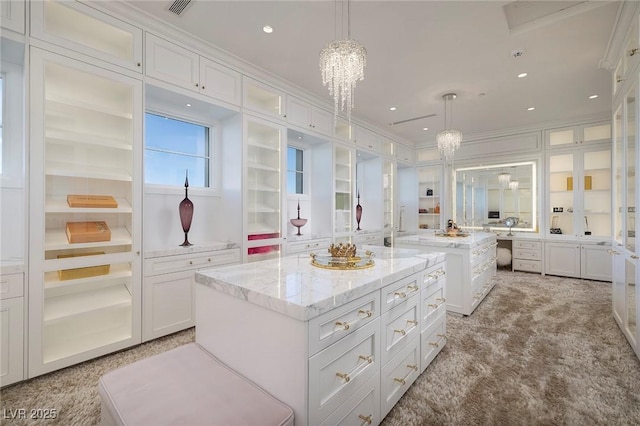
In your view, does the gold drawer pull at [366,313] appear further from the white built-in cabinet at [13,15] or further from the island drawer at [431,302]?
the white built-in cabinet at [13,15]

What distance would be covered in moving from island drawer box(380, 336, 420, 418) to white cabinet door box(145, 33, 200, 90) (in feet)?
9.56

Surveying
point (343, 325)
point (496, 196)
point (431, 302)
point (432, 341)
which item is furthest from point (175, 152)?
point (496, 196)

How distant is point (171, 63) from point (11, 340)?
2448 mm

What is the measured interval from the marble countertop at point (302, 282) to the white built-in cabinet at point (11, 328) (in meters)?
1.38

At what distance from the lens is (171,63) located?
2604 mm

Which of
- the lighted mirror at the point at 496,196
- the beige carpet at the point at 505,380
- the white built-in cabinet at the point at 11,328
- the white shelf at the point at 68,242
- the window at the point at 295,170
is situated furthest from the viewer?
the lighted mirror at the point at 496,196

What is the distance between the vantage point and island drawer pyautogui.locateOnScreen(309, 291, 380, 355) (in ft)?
3.52

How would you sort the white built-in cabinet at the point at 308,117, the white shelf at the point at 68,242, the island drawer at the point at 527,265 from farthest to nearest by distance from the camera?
the island drawer at the point at 527,265 → the white built-in cabinet at the point at 308,117 → the white shelf at the point at 68,242

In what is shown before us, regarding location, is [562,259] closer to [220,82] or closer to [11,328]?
[220,82]

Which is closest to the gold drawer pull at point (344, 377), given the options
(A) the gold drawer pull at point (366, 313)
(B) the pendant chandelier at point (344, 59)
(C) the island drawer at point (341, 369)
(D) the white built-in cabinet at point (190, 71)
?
(C) the island drawer at point (341, 369)

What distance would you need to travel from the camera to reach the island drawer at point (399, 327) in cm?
150

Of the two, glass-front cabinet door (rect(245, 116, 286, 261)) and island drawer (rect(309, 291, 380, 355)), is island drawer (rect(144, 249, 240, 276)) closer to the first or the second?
glass-front cabinet door (rect(245, 116, 286, 261))

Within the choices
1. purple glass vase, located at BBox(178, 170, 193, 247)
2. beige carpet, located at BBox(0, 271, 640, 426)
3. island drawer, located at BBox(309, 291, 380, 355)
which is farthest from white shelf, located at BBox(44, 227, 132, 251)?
island drawer, located at BBox(309, 291, 380, 355)

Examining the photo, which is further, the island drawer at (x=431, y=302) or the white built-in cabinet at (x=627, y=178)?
the white built-in cabinet at (x=627, y=178)
